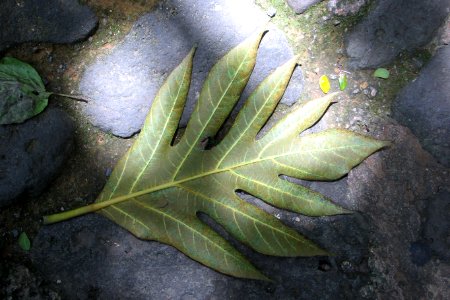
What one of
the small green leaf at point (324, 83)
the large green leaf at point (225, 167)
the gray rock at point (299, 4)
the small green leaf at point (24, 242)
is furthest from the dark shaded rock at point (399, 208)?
the small green leaf at point (24, 242)

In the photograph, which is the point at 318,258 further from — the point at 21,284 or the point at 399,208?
the point at 21,284

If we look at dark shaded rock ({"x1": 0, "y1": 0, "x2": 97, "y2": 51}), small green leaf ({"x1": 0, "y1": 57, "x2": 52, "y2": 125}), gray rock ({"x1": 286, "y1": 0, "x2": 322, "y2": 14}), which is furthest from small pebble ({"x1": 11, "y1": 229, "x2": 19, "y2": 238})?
gray rock ({"x1": 286, "y1": 0, "x2": 322, "y2": 14})

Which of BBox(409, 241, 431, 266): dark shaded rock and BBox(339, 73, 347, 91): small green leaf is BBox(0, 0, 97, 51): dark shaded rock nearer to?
BBox(339, 73, 347, 91): small green leaf

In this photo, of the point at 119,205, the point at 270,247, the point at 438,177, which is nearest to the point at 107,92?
the point at 119,205

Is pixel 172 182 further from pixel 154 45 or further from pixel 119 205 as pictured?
pixel 154 45

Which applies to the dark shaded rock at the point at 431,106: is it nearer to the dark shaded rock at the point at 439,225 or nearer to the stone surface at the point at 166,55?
the dark shaded rock at the point at 439,225

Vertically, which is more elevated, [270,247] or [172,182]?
[172,182]

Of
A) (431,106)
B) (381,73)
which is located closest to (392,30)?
(381,73)
